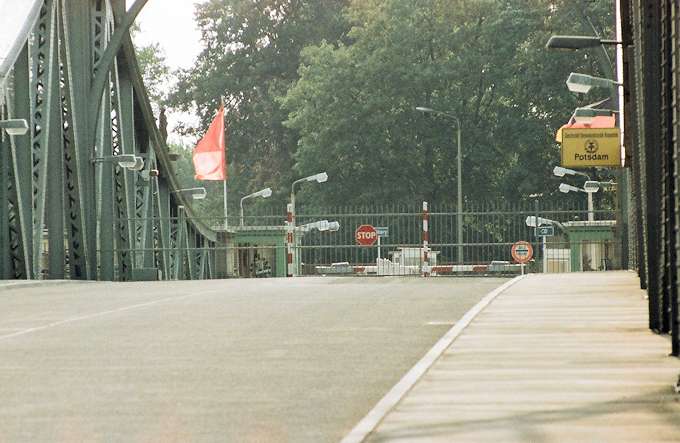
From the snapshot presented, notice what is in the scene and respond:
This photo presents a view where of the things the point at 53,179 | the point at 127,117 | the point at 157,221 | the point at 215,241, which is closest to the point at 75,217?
the point at 53,179

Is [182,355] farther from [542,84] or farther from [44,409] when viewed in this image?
[542,84]

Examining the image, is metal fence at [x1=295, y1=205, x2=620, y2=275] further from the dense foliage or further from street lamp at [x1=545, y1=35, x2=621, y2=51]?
street lamp at [x1=545, y1=35, x2=621, y2=51]

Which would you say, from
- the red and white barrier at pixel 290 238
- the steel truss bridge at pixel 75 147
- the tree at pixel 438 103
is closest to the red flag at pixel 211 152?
the steel truss bridge at pixel 75 147

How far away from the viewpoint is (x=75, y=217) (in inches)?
1275

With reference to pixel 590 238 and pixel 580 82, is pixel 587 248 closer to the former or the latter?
pixel 590 238

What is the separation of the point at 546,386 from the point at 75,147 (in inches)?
907

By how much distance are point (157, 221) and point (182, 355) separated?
1126 inches

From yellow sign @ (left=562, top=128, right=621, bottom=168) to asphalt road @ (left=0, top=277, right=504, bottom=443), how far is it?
9520 mm

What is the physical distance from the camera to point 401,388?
9.58 meters

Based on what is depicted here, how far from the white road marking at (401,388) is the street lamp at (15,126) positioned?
11.6 m

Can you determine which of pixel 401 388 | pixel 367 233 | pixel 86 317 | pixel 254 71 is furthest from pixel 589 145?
pixel 254 71

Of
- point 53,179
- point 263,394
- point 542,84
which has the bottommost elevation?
point 263,394

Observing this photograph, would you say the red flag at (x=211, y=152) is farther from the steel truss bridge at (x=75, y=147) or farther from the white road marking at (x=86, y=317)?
the white road marking at (x=86, y=317)

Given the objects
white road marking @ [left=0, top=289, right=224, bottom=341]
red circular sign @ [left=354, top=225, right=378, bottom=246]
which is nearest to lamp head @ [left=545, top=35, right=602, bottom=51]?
white road marking @ [left=0, top=289, right=224, bottom=341]
